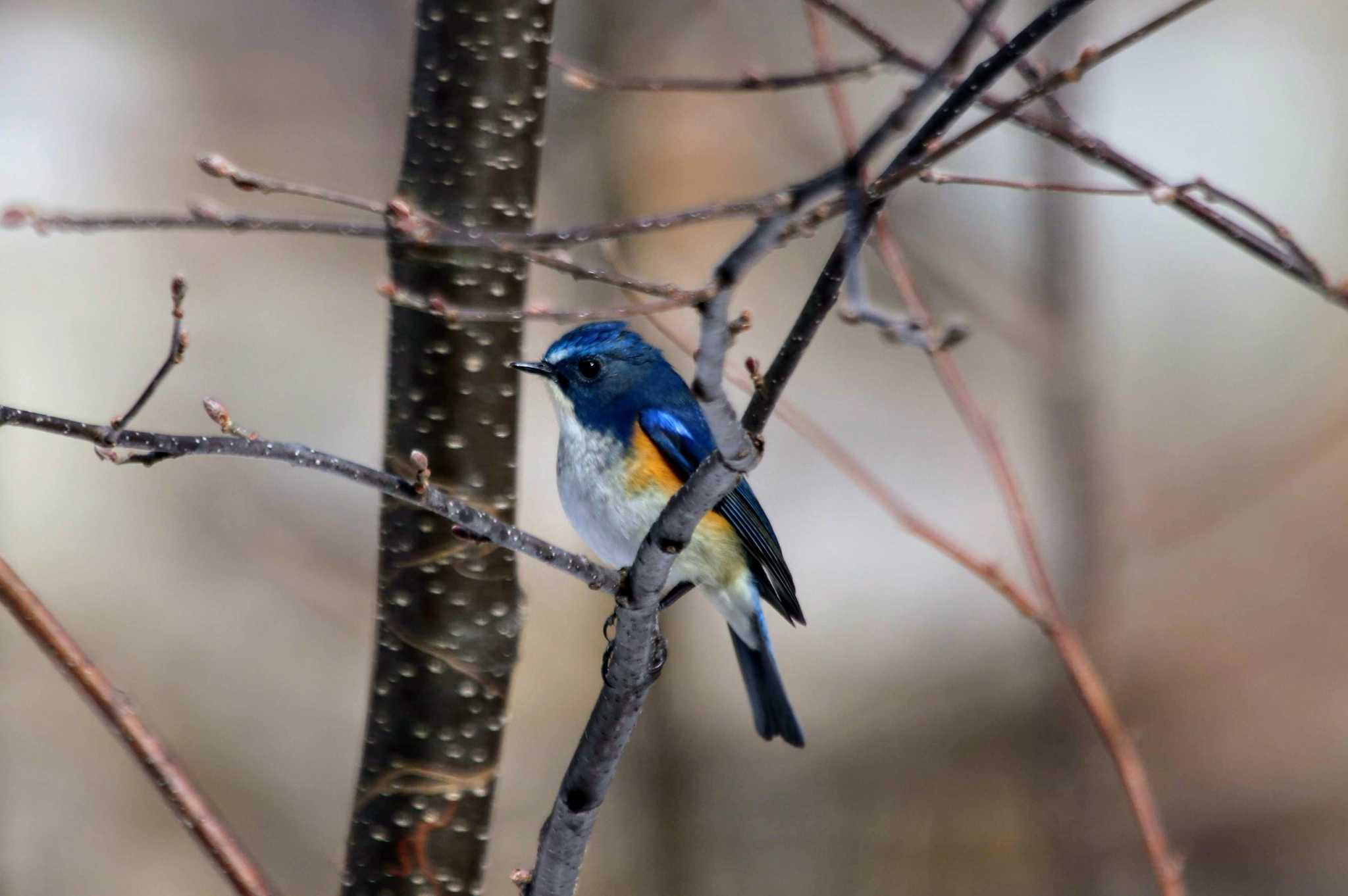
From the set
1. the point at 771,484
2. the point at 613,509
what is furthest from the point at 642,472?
the point at 771,484

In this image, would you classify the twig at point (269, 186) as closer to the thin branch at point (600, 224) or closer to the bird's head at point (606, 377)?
the thin branch at point (600, 224)

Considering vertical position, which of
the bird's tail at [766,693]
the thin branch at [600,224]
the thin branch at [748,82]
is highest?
the thin branch at [748,82]

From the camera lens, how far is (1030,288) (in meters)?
6.02

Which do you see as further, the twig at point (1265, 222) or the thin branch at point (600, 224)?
the twig at point (1265, 222)

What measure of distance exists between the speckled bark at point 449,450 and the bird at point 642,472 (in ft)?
Result: 1.40

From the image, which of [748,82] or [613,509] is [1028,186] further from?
[613,509]

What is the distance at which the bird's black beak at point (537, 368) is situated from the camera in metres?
2.25

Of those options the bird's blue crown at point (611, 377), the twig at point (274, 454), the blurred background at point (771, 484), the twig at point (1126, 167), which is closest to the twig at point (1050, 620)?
the twig at point (1126, 167)

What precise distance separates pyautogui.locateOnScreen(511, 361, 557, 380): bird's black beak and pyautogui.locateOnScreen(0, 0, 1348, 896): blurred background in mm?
2380

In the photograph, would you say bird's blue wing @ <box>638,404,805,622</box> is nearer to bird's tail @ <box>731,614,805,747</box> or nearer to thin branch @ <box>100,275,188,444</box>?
bird's tail @ <box>731,614,805,747</box>

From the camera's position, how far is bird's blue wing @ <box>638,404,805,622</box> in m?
2.83

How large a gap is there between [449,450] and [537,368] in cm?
59

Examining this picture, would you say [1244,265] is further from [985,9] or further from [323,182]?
[985,9]

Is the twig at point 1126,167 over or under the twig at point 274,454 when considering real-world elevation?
over
